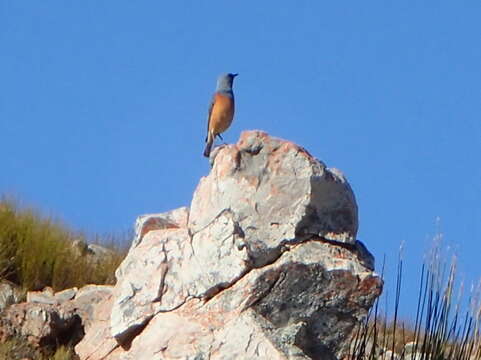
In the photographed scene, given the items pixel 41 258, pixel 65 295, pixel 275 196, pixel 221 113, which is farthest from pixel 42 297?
pixel 221 113

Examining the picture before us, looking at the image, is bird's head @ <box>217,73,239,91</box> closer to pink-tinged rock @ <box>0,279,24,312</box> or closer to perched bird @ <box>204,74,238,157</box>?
perched bird @ <box>204,74,238,157</box>

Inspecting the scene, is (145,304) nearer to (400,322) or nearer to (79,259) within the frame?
(79,259)

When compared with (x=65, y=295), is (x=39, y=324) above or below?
below

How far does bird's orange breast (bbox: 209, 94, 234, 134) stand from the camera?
47.3 ft

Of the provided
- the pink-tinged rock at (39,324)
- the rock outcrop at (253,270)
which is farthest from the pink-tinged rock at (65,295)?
the rock outcrop at (253,270)

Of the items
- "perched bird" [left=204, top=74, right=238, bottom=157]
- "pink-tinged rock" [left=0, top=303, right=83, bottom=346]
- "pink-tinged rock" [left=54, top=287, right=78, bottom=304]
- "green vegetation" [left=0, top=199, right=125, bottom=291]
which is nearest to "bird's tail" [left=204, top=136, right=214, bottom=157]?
"perched bird" [left=204, top=74, right=238, bottom=157]

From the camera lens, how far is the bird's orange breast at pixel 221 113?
567 inches

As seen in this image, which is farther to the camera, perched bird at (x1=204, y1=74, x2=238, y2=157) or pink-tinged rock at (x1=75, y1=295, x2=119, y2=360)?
perched bird at (x1=204, y1=74, x2=238, y2=157)

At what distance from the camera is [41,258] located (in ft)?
42.6

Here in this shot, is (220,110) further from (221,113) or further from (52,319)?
(52,319)

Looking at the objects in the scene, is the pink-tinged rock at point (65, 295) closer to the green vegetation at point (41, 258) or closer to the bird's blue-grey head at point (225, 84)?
the green vegetation at point (41, 258)

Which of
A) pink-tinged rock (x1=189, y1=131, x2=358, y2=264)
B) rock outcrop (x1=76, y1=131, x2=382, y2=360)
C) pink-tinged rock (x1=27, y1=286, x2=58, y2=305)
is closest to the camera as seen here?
rock outcrop (x1=76, y1=131, x2=382, y2=360)

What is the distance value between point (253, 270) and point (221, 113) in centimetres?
492

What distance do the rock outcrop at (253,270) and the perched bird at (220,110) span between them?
4.02m
